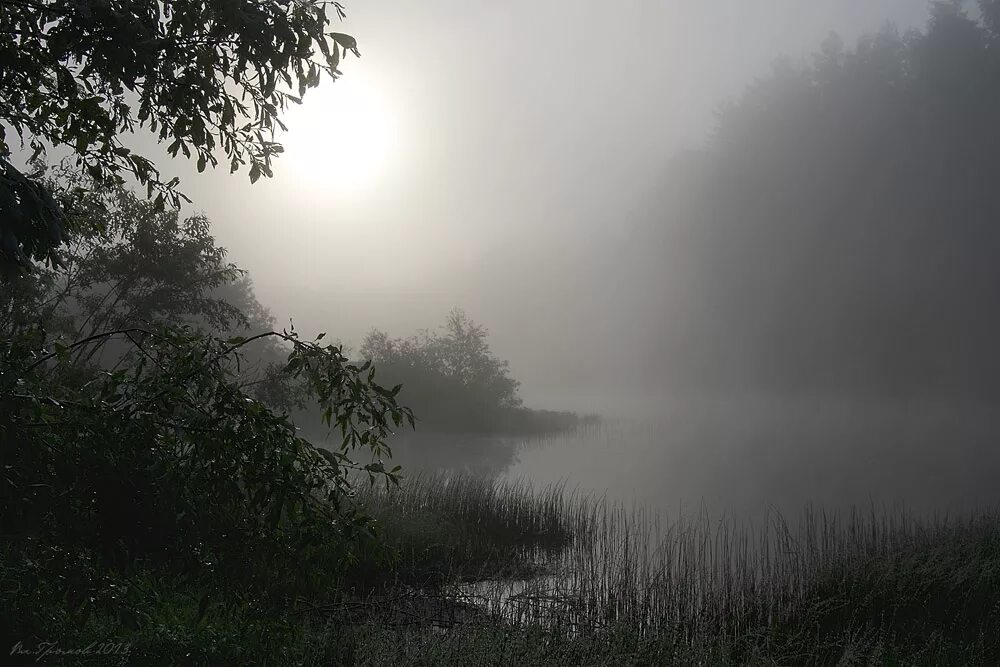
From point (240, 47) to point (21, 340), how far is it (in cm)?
168

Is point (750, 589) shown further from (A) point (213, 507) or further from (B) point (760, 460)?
(B) point (760, 460)

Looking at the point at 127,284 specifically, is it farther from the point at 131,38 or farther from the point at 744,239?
the point at 744,239

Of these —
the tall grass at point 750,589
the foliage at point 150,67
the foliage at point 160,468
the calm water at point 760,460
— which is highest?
the foliage at point 150,67

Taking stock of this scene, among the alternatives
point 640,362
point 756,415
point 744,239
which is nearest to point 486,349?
point 756,415

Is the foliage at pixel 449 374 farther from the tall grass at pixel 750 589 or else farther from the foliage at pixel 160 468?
the foliage at pixel 160 468

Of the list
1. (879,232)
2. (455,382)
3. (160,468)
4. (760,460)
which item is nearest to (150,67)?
(160,468)

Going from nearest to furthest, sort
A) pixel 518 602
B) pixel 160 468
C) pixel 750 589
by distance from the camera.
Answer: pixel 160 468 < pixel 518 602 < pixel 750 589

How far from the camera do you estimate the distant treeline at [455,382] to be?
45.4 meters

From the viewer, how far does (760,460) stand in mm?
26672

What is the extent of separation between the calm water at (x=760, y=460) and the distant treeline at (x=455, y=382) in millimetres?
4607

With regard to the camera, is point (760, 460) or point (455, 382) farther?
point (455, 382)

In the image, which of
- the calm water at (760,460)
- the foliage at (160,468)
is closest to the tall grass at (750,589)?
the foliage at (160,468)

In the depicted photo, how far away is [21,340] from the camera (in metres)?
2.64

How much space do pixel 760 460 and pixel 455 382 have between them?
24729 millimetres
